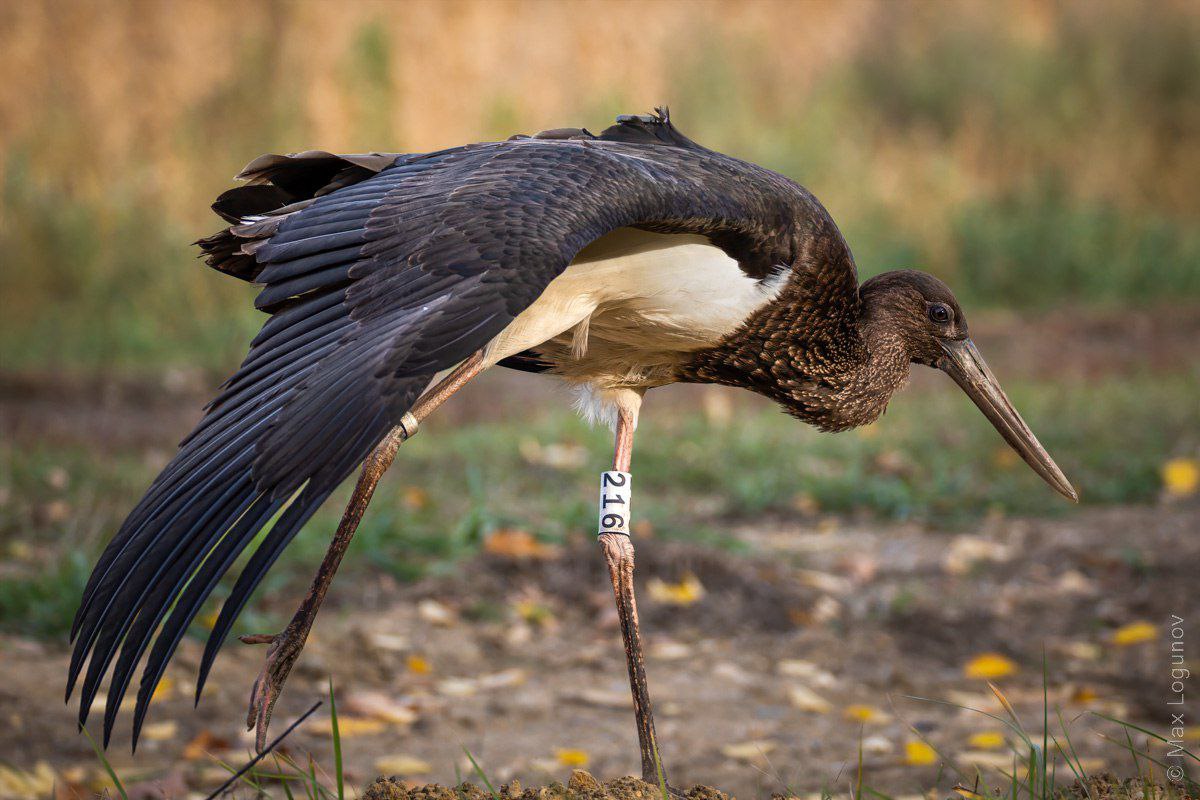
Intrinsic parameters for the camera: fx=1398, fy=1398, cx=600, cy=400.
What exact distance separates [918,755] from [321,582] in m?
1.49

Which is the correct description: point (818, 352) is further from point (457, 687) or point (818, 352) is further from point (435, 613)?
point (435, 613)

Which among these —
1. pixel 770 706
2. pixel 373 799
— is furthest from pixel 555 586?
pixel 373 799

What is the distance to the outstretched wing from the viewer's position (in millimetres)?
1859

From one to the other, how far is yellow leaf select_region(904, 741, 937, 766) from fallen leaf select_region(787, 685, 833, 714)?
1.04 ft

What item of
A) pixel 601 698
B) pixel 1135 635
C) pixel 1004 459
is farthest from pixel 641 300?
pixel 1004 459

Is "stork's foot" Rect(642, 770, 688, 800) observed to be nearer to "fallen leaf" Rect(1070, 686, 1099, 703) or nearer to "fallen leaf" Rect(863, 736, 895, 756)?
"fallen leaf" Rect(863, 736, 895, 756)

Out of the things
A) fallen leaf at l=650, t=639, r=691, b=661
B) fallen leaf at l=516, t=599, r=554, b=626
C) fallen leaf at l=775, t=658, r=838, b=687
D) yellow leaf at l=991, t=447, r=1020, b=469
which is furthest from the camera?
yellow leaf at l=991, t=447, r=1020, b=469

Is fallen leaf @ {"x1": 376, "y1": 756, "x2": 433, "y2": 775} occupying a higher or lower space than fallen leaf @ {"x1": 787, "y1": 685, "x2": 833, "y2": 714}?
lower

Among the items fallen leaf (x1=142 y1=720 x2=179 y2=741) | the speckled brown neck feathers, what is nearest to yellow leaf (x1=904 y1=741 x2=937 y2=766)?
the speckled brown neck feathers

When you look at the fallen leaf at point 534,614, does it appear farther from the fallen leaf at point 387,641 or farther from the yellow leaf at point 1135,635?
the yellow leaf at point 1135,635

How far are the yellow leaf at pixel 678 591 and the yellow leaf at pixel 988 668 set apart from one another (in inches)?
31.3

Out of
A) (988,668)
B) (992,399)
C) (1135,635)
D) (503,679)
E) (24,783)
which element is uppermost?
(992,399)

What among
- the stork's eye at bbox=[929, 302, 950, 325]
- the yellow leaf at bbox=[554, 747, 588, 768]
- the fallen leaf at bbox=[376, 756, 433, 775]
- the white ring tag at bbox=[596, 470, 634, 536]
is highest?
the stork's eye at bbox=[929, 302, 950, 325]

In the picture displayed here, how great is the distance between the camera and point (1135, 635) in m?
3.83
